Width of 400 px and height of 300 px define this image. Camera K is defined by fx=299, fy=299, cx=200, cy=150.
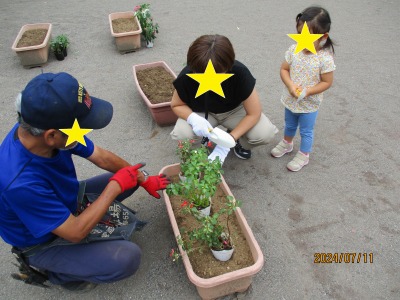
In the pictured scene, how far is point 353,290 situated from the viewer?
181cm

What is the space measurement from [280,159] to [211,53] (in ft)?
4.24

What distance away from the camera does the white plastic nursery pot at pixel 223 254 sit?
170 centimetres

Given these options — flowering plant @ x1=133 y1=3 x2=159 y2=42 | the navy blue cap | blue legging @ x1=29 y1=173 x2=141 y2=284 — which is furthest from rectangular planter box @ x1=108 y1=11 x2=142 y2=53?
blue legging @ x1=29 y1=173 x2=141 y2=284

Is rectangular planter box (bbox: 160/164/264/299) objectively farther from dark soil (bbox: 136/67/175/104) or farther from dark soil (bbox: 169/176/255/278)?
dark soil (bbox: 136/67/175/104)

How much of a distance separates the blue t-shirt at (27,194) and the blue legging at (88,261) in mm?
154

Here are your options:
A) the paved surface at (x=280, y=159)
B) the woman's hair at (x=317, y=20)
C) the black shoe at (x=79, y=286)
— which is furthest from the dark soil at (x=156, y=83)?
the black shoe at (x=79, y=286)

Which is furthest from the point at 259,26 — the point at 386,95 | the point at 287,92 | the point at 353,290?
the point at 353,290

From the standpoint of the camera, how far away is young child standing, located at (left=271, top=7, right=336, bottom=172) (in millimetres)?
1982

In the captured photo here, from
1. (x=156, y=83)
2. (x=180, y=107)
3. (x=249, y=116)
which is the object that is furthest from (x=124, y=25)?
(x=249, y=116)

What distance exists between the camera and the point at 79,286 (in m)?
1.77

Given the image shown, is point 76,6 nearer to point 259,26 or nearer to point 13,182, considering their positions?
point 259,26

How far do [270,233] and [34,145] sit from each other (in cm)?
158

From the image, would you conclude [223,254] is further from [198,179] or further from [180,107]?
[180,107]

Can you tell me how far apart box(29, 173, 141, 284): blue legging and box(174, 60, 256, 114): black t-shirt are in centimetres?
116
